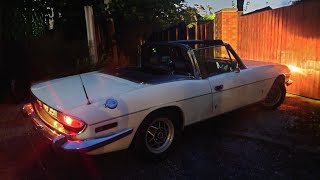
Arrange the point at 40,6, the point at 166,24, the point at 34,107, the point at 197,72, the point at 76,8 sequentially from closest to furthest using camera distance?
the point at 34,107
the point at 197,72
the point at 40,6
the point at 76,8
the point at 166,24

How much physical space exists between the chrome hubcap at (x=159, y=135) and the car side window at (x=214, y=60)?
89cm

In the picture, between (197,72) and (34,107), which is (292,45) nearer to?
(197,72)

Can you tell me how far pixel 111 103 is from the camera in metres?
3.30

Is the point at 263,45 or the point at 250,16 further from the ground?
the point at 250,16

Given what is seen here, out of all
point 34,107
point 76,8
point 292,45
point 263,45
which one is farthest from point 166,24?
point 34,107

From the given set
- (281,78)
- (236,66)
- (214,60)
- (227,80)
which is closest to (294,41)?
(281,78)

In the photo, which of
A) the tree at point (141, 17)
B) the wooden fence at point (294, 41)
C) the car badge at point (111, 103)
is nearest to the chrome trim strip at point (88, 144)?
the car badge at point (111, 103)

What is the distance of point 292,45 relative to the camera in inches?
A: 281

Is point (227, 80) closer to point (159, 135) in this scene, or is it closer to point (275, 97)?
point (159, 135)

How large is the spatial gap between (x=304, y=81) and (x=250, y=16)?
252 centimetres

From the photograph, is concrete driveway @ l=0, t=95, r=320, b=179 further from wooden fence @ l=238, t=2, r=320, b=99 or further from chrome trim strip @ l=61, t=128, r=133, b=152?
wooden fence @ l=238, t=2, r=320, b=99

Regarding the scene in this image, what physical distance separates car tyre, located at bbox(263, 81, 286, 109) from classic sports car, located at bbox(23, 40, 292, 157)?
1.27ft

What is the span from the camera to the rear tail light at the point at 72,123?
10.4ft

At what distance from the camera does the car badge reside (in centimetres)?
328
